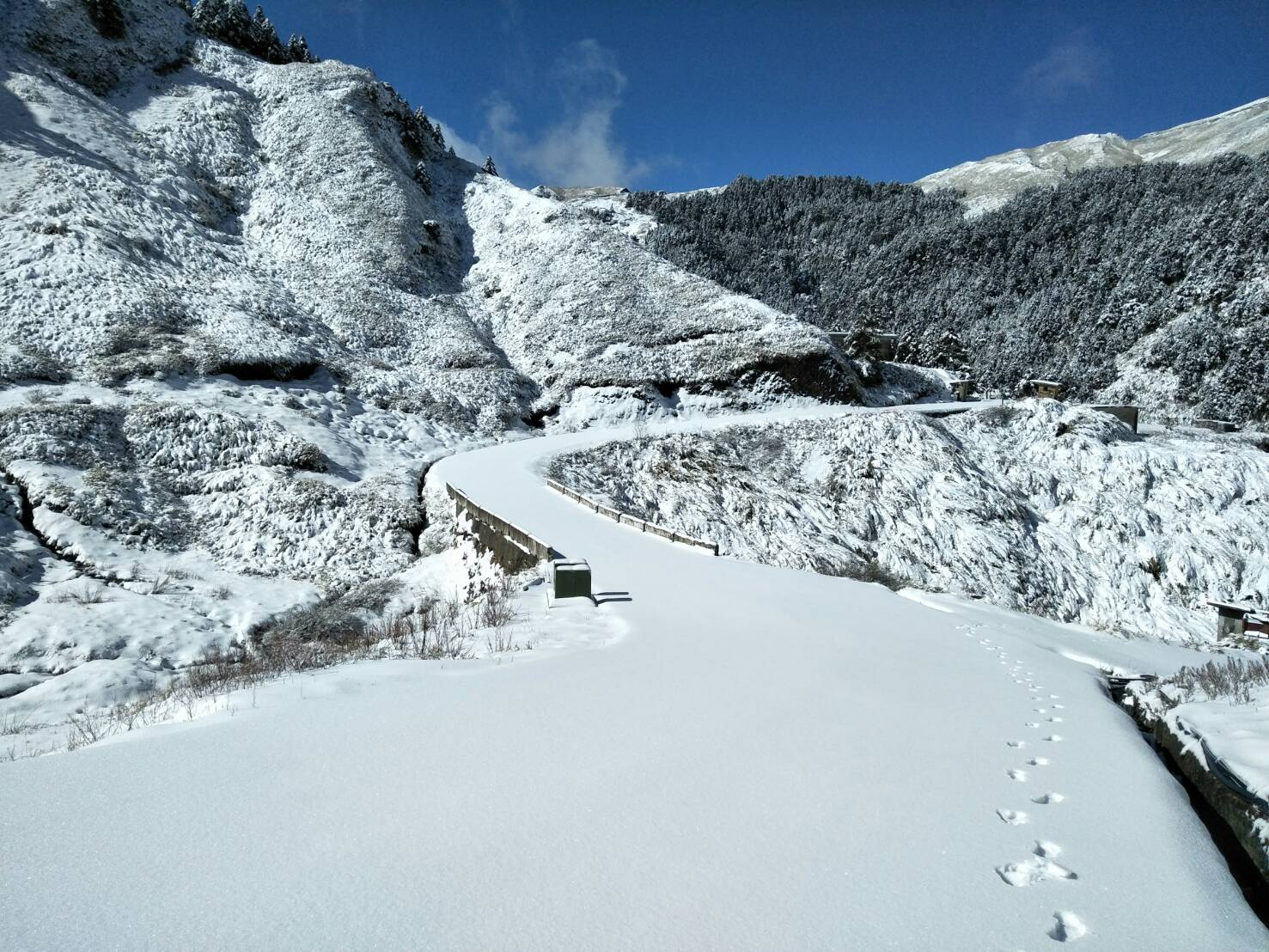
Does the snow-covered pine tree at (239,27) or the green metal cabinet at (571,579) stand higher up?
the snow-covered pine tree at (239,27)

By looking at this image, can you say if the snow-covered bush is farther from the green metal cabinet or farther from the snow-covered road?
the snow-covered road

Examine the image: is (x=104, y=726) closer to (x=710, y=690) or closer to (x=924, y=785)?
(x=710, y=690)

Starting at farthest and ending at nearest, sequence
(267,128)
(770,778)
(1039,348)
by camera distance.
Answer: (1039,348) → (267,128) → (770,778)

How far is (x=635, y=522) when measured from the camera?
628 inches

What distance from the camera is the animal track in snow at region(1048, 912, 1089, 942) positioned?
2.75 metres

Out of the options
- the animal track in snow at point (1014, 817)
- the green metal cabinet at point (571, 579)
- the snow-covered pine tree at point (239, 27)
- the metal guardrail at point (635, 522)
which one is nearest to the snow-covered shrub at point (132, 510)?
the metal guardrail at point (635, 522)

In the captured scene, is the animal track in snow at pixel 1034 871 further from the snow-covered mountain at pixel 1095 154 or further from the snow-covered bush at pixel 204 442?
the snow-covered mountain at pixel 1095 154

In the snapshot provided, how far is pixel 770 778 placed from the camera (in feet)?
13.4

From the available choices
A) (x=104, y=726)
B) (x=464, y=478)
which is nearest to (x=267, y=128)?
(x=464, y=478)

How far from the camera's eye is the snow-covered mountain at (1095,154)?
12650 centimetres

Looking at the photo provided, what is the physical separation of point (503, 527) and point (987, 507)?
21.8m

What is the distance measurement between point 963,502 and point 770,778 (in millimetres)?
24823

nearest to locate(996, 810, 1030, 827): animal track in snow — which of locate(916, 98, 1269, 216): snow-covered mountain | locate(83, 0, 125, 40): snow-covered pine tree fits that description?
locate(83, 0, 125, 40): snow-covered pine tree

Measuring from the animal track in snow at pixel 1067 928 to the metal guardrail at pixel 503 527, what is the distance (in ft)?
30.9
